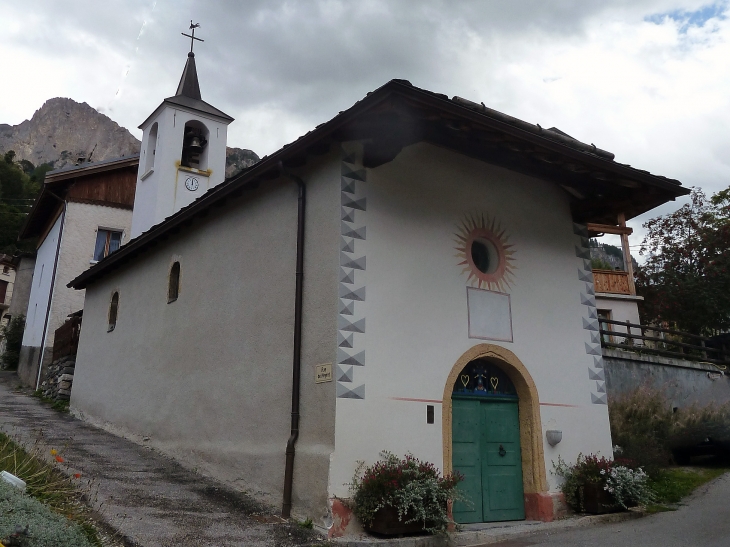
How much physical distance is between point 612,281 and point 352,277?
58.5 ft

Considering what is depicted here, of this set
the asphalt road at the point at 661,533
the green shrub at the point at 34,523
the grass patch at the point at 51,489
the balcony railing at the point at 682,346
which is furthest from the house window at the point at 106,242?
the asphalt road at the point at 661,533

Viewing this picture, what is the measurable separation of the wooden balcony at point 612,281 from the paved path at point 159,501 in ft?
54.9

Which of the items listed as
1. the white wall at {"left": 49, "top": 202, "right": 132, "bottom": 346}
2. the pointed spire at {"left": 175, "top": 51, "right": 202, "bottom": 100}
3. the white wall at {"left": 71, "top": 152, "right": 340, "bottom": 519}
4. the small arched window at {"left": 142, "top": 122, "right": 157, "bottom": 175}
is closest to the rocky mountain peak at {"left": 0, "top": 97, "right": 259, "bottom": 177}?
the white wall at {"left": 49, "top": 202, "right": 132, "bottom": 346}

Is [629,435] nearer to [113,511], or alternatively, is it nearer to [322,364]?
[322,364]

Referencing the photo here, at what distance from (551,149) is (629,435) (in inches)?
219

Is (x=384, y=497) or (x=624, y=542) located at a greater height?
(x=384, y=497)

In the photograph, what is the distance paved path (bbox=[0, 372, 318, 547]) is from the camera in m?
6.11

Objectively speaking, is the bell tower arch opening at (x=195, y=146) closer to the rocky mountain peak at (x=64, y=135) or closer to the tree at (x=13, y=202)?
the tree at (x=13, y=202)

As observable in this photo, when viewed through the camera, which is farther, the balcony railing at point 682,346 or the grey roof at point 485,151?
the balcony railing at point 682,346

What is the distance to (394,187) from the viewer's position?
789 cm

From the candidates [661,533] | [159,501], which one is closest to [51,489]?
[159,501]

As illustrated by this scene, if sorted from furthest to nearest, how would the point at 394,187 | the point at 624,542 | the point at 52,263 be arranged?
the point at 52,263
the point at 394,187
the point at 624,542

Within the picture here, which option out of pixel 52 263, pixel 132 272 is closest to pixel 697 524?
pixel 132 272

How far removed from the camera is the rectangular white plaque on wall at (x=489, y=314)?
8.18 meters
